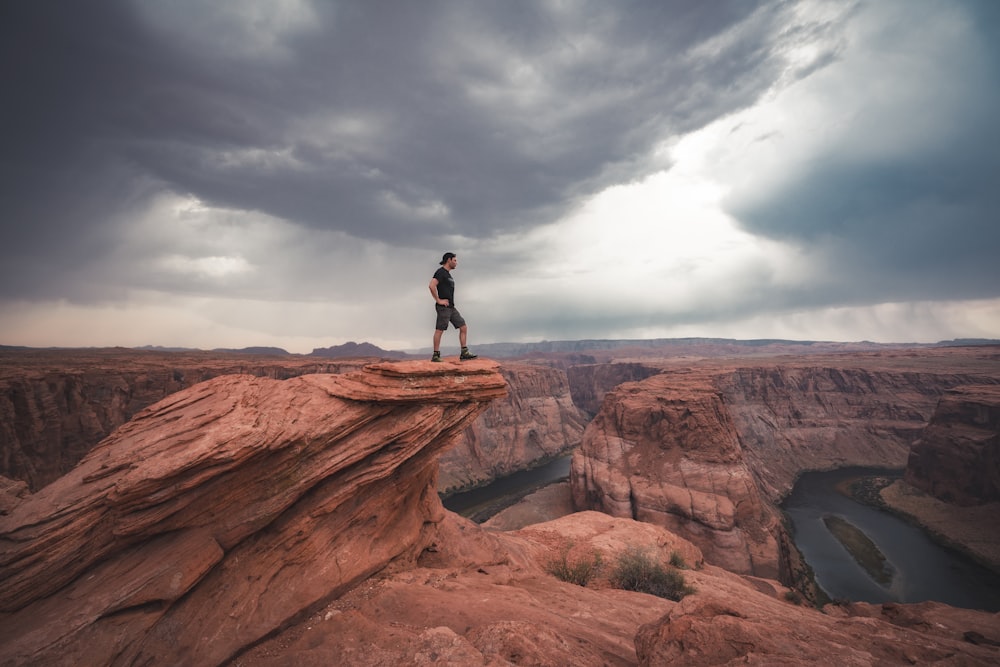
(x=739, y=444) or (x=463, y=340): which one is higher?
(x=463, y=340)

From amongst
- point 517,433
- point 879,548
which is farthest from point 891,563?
point 517,433

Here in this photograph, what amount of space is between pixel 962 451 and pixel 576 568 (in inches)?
2468

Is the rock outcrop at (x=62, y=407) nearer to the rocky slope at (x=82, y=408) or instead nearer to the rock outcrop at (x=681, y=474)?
the rocky slope at (x=82, y=408)

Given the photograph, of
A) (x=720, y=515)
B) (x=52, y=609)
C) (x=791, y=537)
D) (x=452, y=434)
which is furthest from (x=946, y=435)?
(x=52, y=609)

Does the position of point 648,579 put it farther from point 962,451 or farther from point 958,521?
point 962,451

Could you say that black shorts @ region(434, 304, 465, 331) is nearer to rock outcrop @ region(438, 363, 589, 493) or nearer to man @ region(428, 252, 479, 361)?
man @ region(428, 252, 479, 361)

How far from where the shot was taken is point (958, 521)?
42.3m

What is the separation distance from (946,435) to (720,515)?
4300 cm

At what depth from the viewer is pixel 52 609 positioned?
269 inches

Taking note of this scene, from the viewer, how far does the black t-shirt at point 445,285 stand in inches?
406

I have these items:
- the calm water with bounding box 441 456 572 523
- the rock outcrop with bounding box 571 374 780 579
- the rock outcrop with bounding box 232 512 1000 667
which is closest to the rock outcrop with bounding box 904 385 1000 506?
the rock outcrop with bounding box 571 374 780 579

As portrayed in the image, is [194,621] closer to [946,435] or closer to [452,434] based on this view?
[452,434]

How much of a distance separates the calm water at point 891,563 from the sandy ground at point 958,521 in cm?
137

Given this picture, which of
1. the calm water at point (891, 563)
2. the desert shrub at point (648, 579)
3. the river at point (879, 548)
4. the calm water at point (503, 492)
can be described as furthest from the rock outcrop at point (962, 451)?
the desert shrub at point (648, 579)
